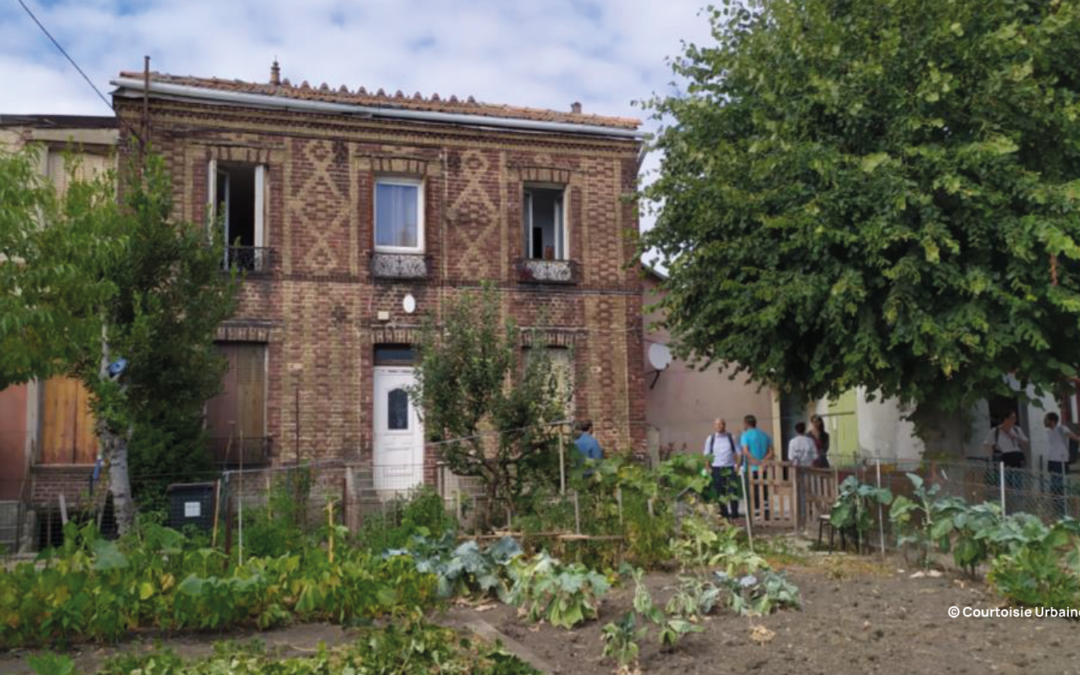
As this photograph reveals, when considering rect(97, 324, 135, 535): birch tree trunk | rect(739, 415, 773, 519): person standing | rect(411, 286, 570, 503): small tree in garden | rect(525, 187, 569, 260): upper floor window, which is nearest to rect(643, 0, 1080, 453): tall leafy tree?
rect(739, 415, 773, 519): person standing

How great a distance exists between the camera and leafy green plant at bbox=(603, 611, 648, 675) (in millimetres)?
6215

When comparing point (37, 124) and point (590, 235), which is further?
point (590, 235)

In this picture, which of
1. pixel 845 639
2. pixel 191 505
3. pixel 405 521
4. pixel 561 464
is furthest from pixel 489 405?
pixel 845 639

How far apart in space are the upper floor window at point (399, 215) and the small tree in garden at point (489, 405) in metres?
5.25

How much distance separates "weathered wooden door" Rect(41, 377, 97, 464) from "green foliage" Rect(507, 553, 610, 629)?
9951 mm

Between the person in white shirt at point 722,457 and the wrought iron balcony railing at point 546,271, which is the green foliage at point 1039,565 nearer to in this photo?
the person in white shirt at point 722,457

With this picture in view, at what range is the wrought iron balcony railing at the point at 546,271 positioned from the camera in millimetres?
17375

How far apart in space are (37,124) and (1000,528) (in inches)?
584

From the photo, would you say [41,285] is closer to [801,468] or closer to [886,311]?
[886,311]

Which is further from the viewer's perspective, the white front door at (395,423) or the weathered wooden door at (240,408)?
the white front door at (395,423)

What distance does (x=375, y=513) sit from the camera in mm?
12195

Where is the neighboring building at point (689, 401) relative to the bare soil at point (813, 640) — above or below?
above

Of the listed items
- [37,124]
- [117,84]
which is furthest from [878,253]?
[37,124]

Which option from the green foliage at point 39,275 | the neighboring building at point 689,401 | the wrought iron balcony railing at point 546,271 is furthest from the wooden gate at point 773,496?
the green foliage at point 39,275
